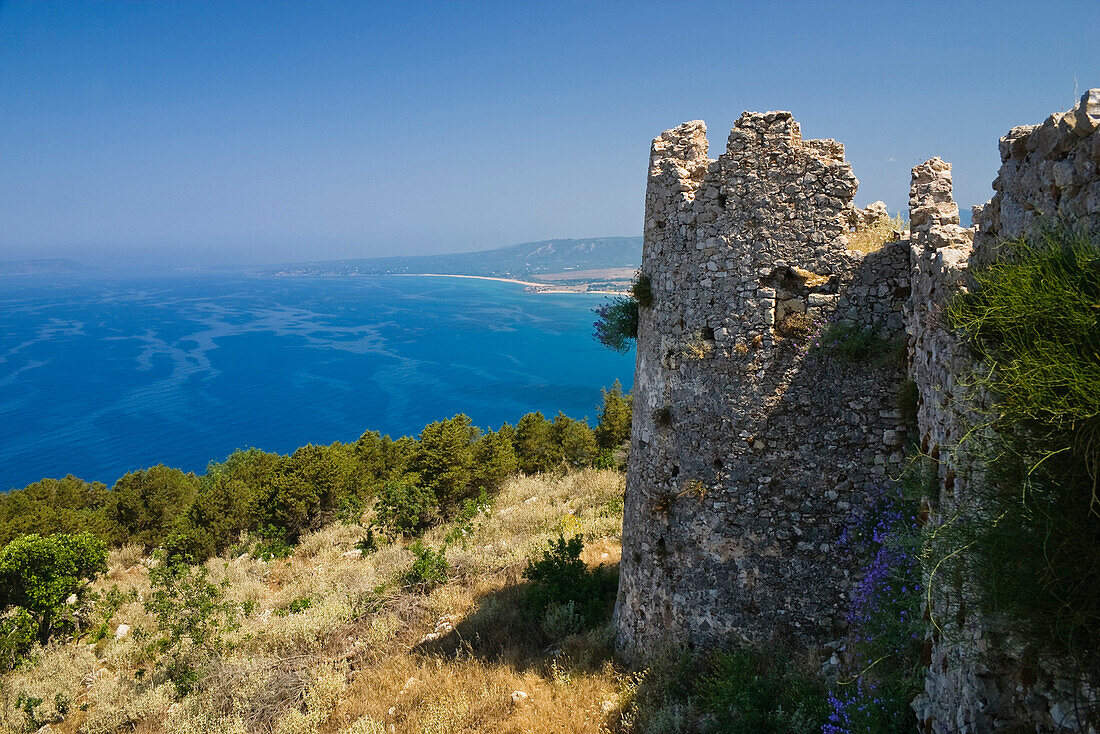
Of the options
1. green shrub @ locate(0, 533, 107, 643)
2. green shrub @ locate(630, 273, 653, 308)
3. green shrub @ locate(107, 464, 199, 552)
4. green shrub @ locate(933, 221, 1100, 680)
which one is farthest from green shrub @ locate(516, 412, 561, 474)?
green shrub @ locate(933, 221, 1100, 680)

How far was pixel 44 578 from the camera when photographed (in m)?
13.0

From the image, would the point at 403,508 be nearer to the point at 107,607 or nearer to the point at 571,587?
the point at 107,607

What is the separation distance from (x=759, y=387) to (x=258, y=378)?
97251 mm

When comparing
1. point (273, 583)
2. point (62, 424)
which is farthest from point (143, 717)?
point (62, 424)

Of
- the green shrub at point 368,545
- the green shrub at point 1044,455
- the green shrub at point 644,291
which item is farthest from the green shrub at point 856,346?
the green shrub at point 368,545

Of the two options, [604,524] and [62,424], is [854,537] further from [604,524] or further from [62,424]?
[62,424]

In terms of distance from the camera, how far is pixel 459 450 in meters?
20.4

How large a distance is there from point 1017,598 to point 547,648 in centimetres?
633

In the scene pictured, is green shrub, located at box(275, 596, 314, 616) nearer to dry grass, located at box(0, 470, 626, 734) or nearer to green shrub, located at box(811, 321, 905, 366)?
dry grass, located at box(0, 470, 626, 734)

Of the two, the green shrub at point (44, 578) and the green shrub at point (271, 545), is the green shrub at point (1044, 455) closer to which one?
the green shrub at point (44, 578)

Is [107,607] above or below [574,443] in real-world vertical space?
below

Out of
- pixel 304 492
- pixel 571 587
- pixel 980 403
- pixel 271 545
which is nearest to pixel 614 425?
pixel 304 492

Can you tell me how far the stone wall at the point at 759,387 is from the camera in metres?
5.26

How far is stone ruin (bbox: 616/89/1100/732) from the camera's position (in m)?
5.14
